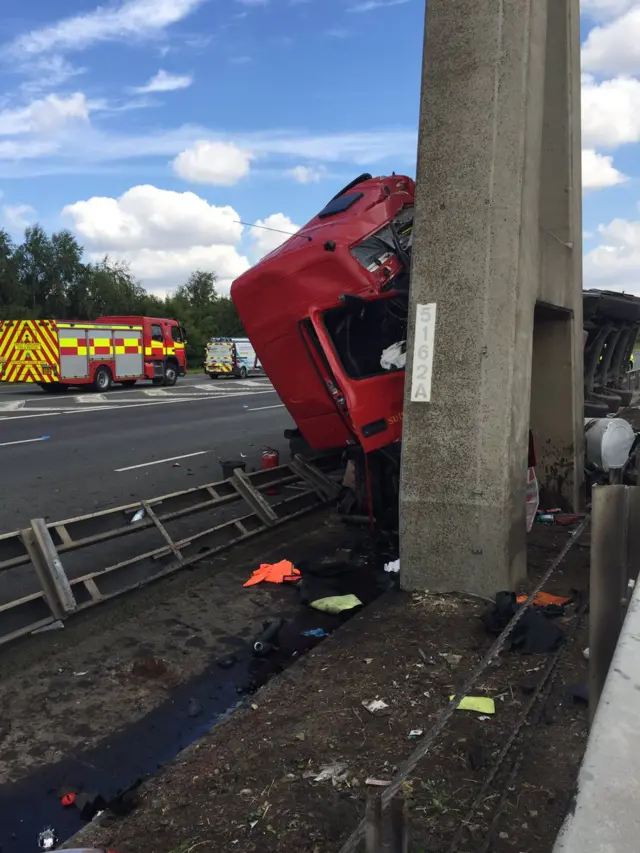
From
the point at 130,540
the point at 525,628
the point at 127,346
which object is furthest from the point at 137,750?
the point at 127,346

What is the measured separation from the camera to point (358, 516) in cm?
789

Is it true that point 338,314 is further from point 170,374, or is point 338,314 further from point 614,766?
point 170,374

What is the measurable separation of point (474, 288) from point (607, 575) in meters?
3.22

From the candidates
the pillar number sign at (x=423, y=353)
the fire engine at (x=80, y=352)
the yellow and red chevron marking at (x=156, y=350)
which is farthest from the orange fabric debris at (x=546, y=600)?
the yellow and red chevron marking at (x=156, y=350)

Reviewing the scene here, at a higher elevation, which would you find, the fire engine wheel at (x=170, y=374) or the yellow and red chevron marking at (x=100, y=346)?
the yellow and red chevron marking at (x=100, y=346)

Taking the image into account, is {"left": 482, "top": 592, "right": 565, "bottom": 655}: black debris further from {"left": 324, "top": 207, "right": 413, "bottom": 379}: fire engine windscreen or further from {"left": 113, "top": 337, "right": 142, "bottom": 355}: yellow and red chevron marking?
{"left": 113, "top": 337, "right": 142, "bottom": 355}: yellow and red chevron marking

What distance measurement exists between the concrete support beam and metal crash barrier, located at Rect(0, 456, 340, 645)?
2.08 metres

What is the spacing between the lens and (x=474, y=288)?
5227 mm

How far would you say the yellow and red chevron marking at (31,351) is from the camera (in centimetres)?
2495

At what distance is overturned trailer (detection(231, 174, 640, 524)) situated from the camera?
6570 millimetres

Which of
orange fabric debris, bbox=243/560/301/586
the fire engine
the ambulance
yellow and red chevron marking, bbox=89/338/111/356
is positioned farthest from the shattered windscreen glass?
the ambulance

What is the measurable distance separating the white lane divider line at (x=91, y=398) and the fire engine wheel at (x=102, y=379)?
2.44 metres

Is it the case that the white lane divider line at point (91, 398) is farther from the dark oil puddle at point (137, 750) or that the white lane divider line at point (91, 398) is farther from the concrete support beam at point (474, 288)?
the dark oil puddle at point (137, 750)

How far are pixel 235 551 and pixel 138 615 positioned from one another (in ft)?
5.38
